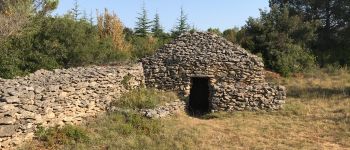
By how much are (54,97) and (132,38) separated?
75.5 ft

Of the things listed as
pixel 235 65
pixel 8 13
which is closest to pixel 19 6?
pixel 8 13

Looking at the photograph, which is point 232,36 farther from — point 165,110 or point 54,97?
point 54,97

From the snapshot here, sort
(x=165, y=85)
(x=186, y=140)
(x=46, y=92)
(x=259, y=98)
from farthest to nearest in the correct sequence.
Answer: (x=165, y=85), (x=259, y=98), (x=186, y=140), (x=46, y=92)

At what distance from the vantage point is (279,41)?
25.2 m

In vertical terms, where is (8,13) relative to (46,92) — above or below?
above

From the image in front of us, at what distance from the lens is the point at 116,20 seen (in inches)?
1289

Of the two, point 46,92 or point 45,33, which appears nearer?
point 46,92

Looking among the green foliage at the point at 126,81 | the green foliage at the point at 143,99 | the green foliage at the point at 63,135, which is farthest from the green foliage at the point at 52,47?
the green foliage at the point at 63,135

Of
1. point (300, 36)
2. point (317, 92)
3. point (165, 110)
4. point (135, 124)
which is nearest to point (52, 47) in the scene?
point (165, 110)

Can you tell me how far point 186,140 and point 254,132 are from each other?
99.2 inches

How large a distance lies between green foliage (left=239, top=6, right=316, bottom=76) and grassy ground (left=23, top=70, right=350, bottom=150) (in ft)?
25.9

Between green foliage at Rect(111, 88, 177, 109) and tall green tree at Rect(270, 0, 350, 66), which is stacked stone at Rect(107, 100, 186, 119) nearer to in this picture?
green foliage at Rect(111, 88, 177, 109)

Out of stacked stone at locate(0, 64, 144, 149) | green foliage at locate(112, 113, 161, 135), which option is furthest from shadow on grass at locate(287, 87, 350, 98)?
green foliage at locate(112, 113, 161, 135)

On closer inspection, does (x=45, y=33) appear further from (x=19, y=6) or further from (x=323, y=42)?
(x=323, y=42)
